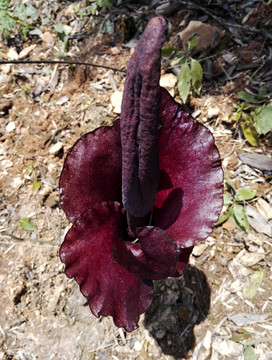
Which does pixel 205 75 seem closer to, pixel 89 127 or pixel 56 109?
pixel 89 127

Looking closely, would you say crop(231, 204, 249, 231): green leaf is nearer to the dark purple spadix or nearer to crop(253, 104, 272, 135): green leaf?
crop(253, 104, 272, 135): green leaf

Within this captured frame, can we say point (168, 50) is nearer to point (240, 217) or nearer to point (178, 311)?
point (240, 217)

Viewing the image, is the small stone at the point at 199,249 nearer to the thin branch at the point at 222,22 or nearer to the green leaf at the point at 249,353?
the green leaf at the point at 249,353

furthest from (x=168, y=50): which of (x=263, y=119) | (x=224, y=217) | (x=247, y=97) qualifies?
(x=224, y=217)

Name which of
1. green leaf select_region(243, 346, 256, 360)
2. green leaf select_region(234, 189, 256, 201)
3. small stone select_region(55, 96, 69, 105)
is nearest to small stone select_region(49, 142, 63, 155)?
small stone select_region(55, 96, 69, 105)

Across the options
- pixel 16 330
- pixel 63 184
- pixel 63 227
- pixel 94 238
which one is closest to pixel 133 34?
pixel 63 227
